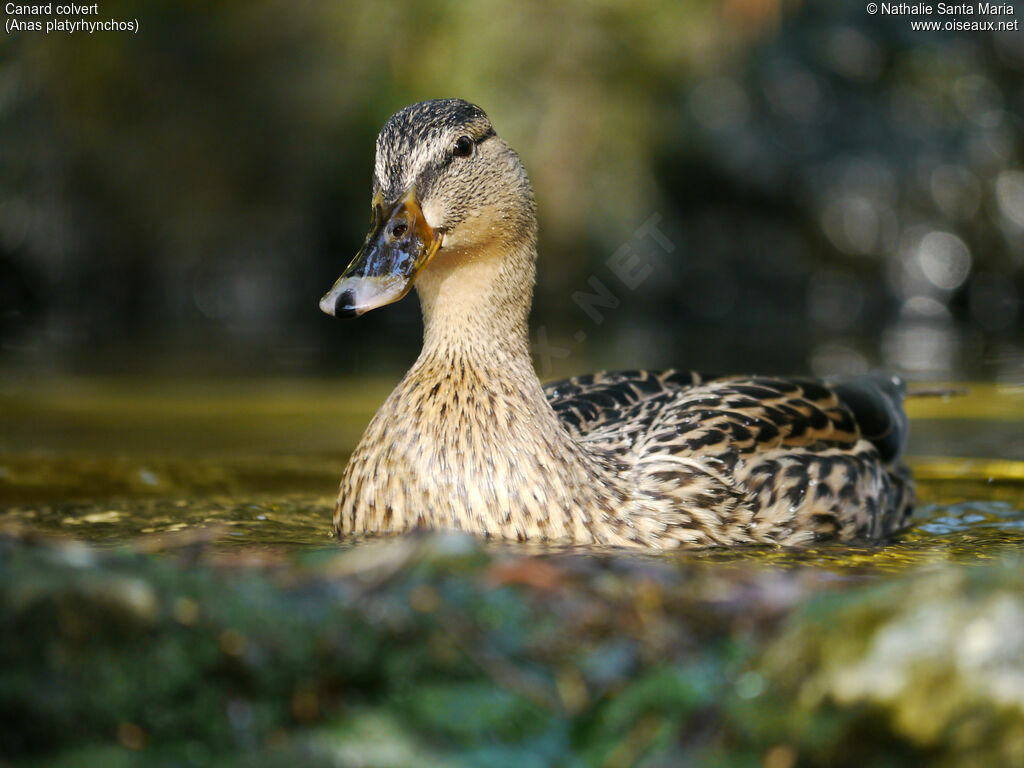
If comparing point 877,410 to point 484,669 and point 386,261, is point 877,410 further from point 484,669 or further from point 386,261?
point 484,669

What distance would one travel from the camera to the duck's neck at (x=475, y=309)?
14.6 feet

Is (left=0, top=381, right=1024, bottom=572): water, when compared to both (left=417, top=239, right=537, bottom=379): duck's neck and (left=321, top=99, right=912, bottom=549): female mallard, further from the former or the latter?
(left=417, top=239, right=537, bottom=379): duck's neck

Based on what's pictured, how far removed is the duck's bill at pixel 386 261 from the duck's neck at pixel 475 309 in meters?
0.25

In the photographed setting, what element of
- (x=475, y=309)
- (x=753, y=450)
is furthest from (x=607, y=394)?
(x=475, y=309)

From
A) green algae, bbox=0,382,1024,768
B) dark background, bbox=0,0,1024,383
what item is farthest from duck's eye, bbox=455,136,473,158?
dark background, bbox=0,0,1024,383

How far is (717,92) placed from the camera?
16078 millimetres

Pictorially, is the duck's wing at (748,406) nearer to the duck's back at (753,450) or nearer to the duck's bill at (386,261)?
the duck's back at (753,450)

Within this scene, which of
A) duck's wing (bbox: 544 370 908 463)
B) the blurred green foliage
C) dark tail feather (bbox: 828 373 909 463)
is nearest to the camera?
the blurred green foliage

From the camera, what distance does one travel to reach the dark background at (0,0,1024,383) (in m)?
15.5

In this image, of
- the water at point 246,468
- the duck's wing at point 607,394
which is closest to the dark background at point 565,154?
the water at point 246,468

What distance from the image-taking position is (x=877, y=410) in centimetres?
558

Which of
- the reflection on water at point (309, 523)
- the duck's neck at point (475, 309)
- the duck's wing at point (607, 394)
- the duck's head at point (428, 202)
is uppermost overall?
the duck's head at point (428, 202)

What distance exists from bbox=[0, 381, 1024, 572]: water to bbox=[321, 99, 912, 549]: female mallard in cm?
24

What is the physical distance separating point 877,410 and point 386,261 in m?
2.54
